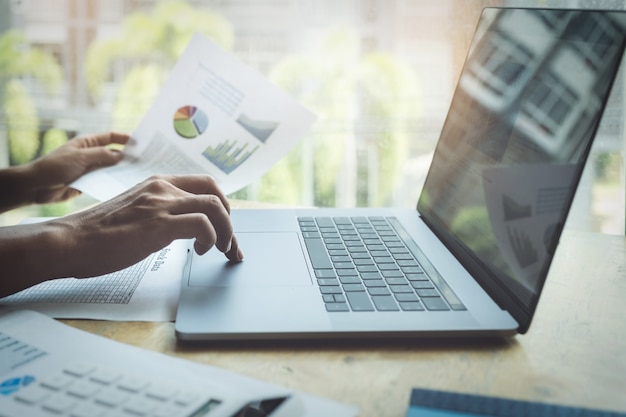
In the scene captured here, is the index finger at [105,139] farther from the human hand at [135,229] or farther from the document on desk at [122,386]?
the document on desk at [122,386]

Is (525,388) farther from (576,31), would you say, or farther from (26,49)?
(26,49)

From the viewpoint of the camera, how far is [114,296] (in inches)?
23.5

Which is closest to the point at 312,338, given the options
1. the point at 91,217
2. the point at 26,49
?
the point at 91,217

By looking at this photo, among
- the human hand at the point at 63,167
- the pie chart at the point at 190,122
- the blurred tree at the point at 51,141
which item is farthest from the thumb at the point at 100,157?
the blurred tree at the point at 51,141

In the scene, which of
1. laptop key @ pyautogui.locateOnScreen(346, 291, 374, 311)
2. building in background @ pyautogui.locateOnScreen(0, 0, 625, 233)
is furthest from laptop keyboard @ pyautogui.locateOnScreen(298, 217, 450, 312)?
building in background @ pyautogui.locateOnScreen(0, 0, 625, 233)

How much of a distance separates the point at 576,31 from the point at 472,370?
12.9 inches

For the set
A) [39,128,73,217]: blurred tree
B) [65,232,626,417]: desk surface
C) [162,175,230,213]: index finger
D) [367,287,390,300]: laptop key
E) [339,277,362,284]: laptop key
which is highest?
[162,175,230,213]: index finger

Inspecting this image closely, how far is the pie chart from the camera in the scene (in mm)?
990

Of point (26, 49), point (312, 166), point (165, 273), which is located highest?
point (26, 49)

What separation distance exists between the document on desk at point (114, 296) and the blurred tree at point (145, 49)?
1.13 meters

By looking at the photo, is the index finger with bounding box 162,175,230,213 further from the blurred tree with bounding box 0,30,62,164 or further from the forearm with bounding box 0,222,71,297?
the blurred tree with bounding box 0,30,62,164

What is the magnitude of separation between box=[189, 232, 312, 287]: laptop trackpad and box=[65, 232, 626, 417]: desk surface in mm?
86

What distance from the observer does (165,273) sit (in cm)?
66

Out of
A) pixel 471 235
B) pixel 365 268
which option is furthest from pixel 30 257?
pixel 471 235
